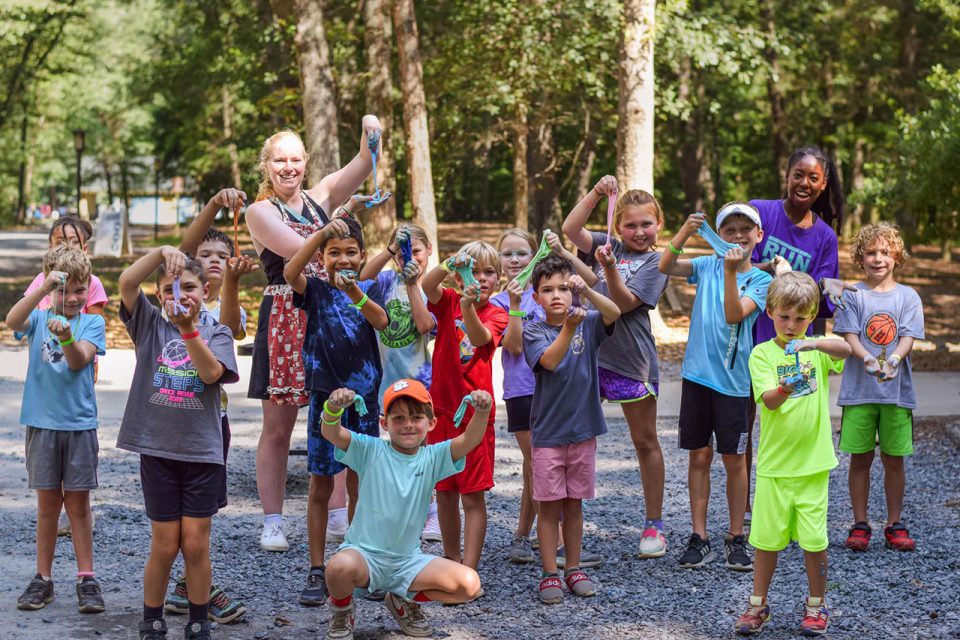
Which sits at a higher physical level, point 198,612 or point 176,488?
point 176,488

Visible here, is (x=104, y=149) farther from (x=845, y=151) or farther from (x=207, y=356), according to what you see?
(x=207, y=356)

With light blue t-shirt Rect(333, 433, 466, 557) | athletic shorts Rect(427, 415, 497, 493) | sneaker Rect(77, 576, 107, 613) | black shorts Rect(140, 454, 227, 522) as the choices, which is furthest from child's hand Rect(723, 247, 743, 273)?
sneaker Rect(77, 576, 107, 613)

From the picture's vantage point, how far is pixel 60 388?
4879 mm

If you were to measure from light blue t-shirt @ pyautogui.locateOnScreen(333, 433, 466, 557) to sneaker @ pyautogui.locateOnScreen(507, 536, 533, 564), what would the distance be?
1198mm

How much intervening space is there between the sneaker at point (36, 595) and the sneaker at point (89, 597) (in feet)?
0.48

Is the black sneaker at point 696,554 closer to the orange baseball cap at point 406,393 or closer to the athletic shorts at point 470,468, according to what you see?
the athletic shorts at point 470,468

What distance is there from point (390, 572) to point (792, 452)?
1.70 m

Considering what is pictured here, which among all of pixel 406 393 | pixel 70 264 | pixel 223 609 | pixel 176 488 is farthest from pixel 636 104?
pixel 176 488

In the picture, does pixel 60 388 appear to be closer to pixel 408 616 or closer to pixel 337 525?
pixel 337 525

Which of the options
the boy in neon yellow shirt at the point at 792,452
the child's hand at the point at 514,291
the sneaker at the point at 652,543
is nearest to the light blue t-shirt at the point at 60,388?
the child's hand at the point at 514,291

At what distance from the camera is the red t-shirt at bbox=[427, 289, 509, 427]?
5.10 meters

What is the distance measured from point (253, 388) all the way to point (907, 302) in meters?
3.41

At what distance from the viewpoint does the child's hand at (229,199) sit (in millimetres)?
4465

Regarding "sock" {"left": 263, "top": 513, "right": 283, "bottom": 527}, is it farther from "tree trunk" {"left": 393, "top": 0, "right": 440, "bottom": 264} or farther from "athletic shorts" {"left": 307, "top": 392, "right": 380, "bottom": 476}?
"tree trunk" {"left": 393, "top": 0, "right": 440, "bottom": 264}
